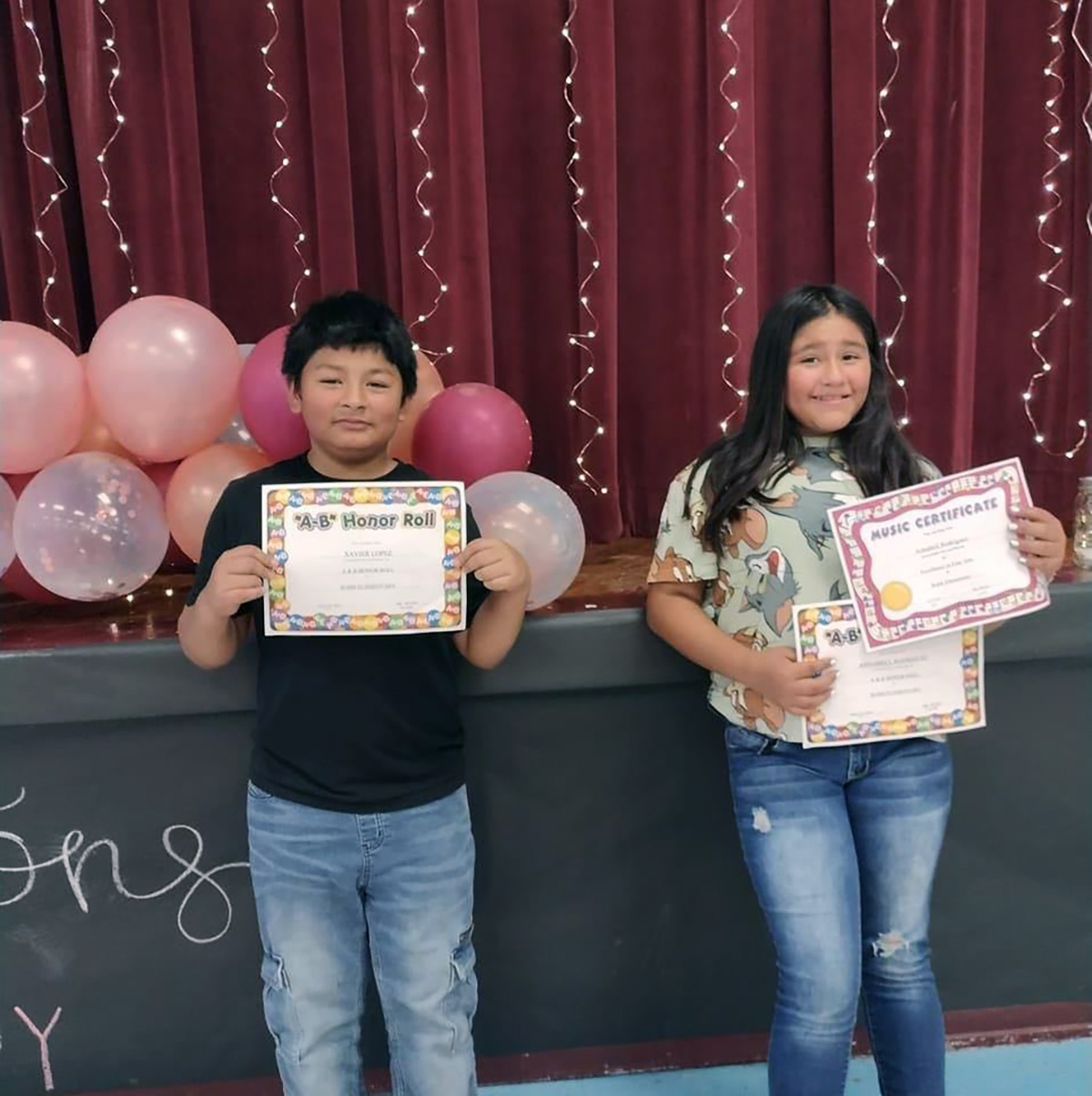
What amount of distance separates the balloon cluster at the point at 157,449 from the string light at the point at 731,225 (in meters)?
0.71

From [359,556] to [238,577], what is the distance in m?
0.13

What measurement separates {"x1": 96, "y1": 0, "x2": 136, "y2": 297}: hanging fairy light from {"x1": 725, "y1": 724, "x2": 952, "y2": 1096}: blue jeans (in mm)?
1523

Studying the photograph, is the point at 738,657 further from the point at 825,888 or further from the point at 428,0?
the point at 428,0

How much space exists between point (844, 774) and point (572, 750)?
426mm

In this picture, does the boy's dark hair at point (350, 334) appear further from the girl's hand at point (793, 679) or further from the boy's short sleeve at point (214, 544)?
the girl's hand at point (793, 679)

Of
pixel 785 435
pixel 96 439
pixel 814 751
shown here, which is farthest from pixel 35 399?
pixel 814 751

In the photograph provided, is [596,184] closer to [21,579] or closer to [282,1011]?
[21,579]

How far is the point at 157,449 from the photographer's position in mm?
1490

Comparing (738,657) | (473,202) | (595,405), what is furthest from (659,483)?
(738,657)

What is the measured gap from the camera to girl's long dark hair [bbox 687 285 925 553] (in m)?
1.22

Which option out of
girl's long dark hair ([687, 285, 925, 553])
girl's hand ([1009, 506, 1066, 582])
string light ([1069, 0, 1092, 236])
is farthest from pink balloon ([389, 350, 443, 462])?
string light ([1069, 0, 1092, 236])

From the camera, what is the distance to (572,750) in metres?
1.49

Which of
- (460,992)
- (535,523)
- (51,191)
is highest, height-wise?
(51,191)

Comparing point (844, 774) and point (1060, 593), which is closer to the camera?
point (844, 774)
